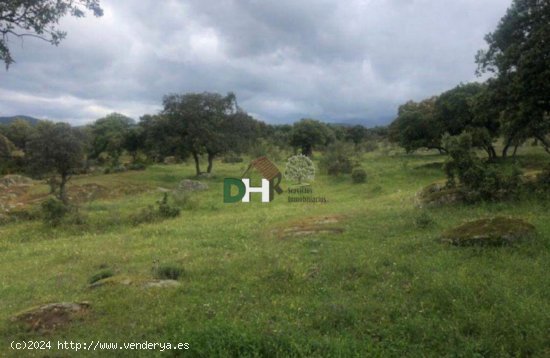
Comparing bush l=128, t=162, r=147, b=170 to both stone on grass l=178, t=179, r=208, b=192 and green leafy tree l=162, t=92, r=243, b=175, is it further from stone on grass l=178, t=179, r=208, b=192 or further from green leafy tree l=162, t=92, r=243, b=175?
stone on grass l=178, t=179, r=208, b=192

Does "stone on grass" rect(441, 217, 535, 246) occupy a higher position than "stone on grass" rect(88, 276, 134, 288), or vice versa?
"stone on grass" rect(441, 217, 535, 246)

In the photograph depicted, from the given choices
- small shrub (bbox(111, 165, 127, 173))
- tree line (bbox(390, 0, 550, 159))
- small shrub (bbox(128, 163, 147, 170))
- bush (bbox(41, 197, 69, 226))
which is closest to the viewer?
tree line (bbox(390, 0, 550, 159))

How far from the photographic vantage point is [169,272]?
9781 millimetres

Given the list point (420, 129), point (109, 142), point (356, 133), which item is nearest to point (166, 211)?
point (420, 129)

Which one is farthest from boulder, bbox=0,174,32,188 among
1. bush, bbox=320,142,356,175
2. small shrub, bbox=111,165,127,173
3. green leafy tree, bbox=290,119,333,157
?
green leafy tree, bbox=290,119,333,157

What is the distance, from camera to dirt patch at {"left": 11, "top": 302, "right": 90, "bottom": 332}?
22.9 ft

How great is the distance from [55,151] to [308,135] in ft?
105

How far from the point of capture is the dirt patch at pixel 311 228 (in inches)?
534

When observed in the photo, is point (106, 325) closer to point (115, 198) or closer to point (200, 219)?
point (200, 219)

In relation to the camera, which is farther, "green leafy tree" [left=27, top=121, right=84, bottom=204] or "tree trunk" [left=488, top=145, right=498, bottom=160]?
"tree trunk" [left=488, top=145, right=498, bottom=160]

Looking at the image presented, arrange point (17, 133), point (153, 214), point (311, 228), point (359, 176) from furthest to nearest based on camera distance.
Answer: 1. point (17, 133)
2. point (359, 176)
3. point (153, 214)
4. point (311, 228)

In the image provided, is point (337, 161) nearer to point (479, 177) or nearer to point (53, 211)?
point (479, 177)

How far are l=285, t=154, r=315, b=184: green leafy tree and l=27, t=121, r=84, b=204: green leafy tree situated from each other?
15733 millimetres

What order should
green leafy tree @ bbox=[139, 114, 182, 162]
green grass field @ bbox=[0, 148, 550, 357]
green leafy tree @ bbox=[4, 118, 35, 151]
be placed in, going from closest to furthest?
green grass field @ bbox=[0, 148, 550, 357], green leafy tree @ bbox=[139, 114, 182, 162], green leafy tree @ bbox=[4, 118, 35, 151]
